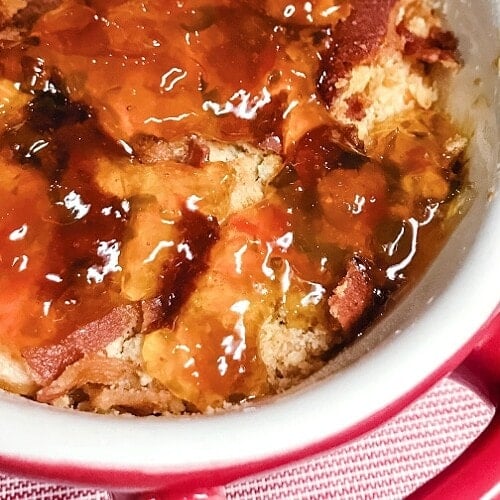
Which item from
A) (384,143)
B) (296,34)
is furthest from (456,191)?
(296,34)

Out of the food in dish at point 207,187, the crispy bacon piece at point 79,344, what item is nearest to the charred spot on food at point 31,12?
the food in dish at point 207,187

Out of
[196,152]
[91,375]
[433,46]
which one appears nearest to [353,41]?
[433,46]

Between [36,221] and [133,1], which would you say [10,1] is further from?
[36,221]

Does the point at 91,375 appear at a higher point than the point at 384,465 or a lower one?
higher

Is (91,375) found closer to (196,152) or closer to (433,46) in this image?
(196,152)

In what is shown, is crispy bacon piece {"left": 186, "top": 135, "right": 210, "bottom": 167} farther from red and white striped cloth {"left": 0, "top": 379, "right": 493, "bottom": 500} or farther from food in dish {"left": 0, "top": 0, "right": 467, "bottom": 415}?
red and white striped cloth {"left": 0, "top": 379, "right": 493, "bottom": 500}

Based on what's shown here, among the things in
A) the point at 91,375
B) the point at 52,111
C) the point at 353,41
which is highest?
the point at 353,41

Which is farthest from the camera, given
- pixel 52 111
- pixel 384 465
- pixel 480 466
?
pixel 384 465
